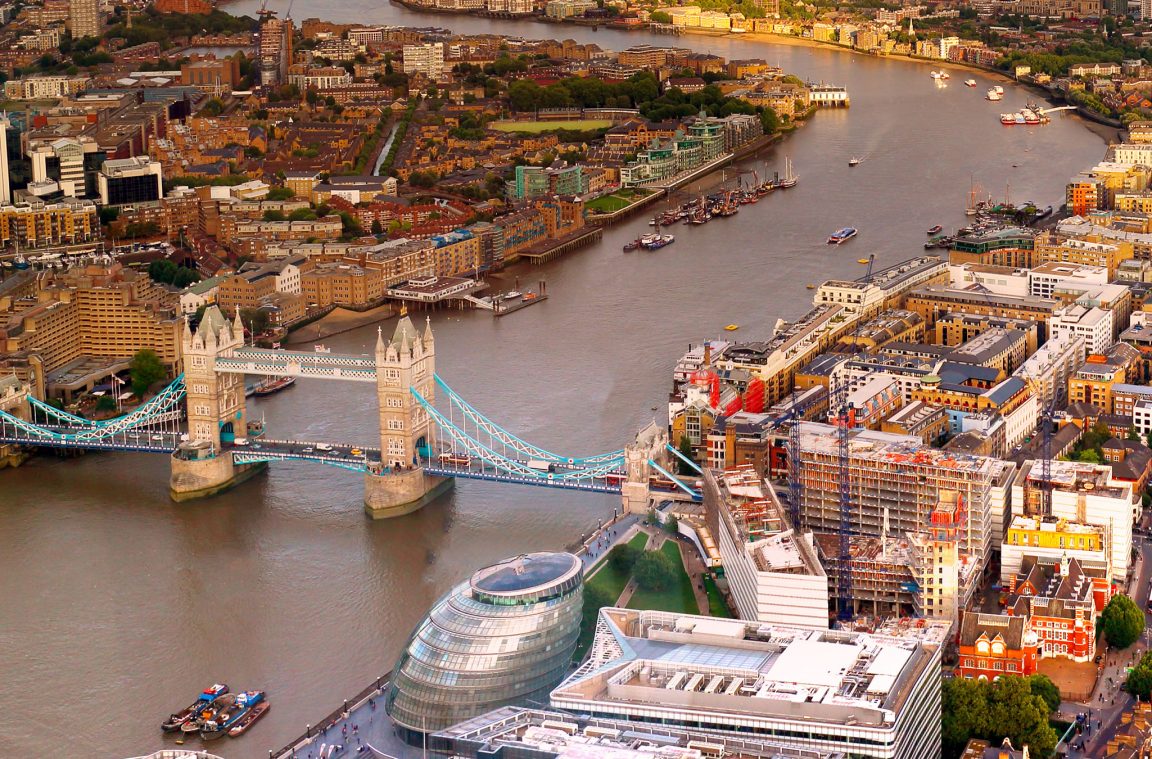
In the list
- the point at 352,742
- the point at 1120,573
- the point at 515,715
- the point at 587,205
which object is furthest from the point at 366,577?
the point at 587,205

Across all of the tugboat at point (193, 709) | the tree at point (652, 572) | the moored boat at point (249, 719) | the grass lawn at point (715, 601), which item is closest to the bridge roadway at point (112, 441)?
the tugboat at point (193, 709)

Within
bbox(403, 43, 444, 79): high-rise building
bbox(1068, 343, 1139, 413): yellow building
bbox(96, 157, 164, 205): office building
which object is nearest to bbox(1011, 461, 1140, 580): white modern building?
bbox(1068, 343, 1139, 413): yellow building

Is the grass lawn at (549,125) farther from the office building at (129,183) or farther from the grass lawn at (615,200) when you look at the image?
the office building at (129,183)

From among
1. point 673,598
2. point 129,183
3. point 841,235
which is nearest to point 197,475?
point 673,598

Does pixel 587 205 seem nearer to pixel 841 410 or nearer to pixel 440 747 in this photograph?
pixel 841 410

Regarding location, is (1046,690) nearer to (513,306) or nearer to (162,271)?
(513,306)

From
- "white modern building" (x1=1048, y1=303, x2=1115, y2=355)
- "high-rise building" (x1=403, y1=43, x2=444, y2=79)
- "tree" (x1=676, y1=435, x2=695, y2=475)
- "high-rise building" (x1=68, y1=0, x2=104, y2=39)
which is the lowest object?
"tree" (x1=676, y1=435, x2=695, y2=475)

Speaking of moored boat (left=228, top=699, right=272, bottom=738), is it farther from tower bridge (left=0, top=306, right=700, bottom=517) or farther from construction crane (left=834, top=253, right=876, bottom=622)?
construction crane (left=834, top=253, right=876, bottom=622)
